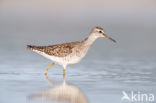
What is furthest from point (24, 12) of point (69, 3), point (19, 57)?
point (19, 57)

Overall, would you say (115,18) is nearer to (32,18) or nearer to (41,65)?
(32,18)

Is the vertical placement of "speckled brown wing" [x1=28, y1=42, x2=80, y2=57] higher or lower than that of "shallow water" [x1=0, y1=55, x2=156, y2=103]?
higher

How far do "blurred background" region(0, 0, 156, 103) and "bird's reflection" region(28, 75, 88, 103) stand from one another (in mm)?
195

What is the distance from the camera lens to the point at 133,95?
10680 mm

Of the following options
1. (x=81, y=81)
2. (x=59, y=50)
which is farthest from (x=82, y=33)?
(x=81, y=81)

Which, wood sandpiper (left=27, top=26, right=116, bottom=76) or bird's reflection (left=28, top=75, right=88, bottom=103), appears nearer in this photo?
bird's reflection (left=28, top=75, right=88, bottom=103)

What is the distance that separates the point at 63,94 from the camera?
35.3ft

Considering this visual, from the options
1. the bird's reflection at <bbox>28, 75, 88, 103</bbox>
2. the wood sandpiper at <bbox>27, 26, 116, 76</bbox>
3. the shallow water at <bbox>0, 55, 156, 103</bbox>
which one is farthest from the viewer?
the wood sandpiper at <bbox>27, 26, 116, 76</bbox>

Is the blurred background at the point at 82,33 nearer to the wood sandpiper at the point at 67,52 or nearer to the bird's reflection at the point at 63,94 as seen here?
the bird's reflection at the point at 63,94

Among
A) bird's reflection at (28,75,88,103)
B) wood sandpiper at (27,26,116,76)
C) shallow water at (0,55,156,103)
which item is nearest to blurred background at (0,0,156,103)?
shallow water at (0,55,156,103)

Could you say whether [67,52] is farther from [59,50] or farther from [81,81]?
[81,81]

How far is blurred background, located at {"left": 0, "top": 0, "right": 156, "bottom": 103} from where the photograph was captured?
13117 mm

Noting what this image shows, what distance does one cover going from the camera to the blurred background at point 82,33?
13.1 m

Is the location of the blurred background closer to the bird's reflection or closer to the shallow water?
the shallow water
